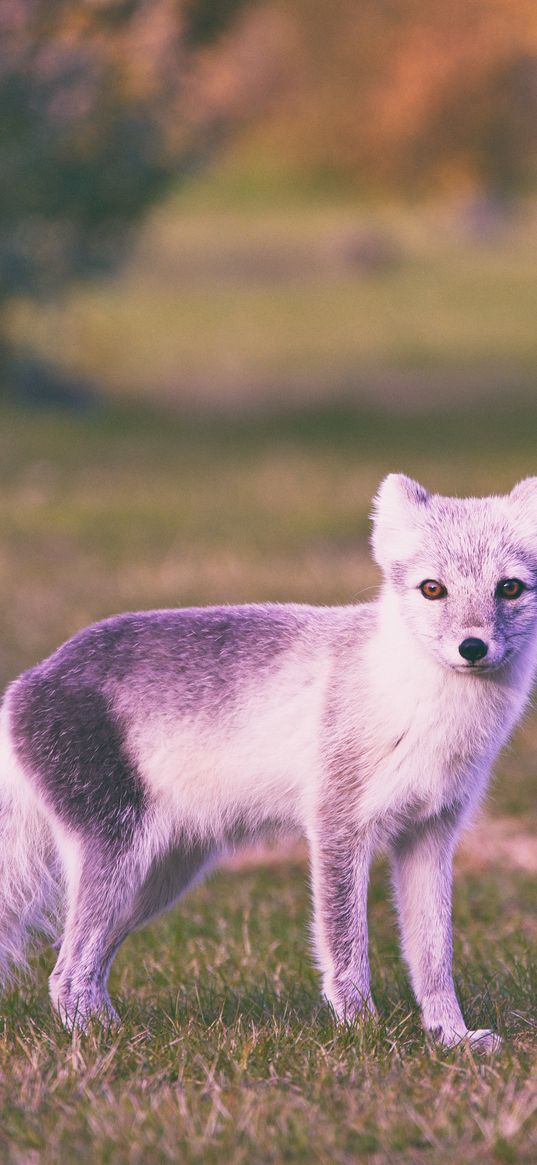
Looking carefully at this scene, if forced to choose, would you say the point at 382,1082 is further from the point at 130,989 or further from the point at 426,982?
the point at 130,989

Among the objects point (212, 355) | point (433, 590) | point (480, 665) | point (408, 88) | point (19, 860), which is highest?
point (408, 88)

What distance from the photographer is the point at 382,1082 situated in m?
3.65

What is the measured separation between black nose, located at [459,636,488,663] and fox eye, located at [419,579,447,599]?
22cm

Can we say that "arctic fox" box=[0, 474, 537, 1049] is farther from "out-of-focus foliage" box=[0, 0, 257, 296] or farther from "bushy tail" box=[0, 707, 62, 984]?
"out-of-focus foliage" box=[0, 0, 257, 296]

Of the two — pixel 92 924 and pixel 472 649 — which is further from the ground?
pixel 472 649

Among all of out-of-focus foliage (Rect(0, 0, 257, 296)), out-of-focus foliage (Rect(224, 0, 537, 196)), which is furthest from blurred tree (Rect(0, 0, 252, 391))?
out-of-focus foliage (Rect(224, 0, 537, 196))

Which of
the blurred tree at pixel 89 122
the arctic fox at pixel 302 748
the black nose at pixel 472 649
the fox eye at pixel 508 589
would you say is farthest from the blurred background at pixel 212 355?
the black nose at pixel 472 649

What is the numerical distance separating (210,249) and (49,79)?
87.3ft

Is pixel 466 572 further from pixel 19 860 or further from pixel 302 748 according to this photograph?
pixel 19 860

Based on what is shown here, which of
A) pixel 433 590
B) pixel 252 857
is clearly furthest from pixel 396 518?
pixel 252 857

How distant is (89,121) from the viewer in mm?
20516

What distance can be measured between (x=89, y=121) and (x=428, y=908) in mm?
17924

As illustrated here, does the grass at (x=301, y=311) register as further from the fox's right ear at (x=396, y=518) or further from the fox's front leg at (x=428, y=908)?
the fox's front leg at (x=428, y=908)

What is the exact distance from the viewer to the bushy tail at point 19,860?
433 centimetres
